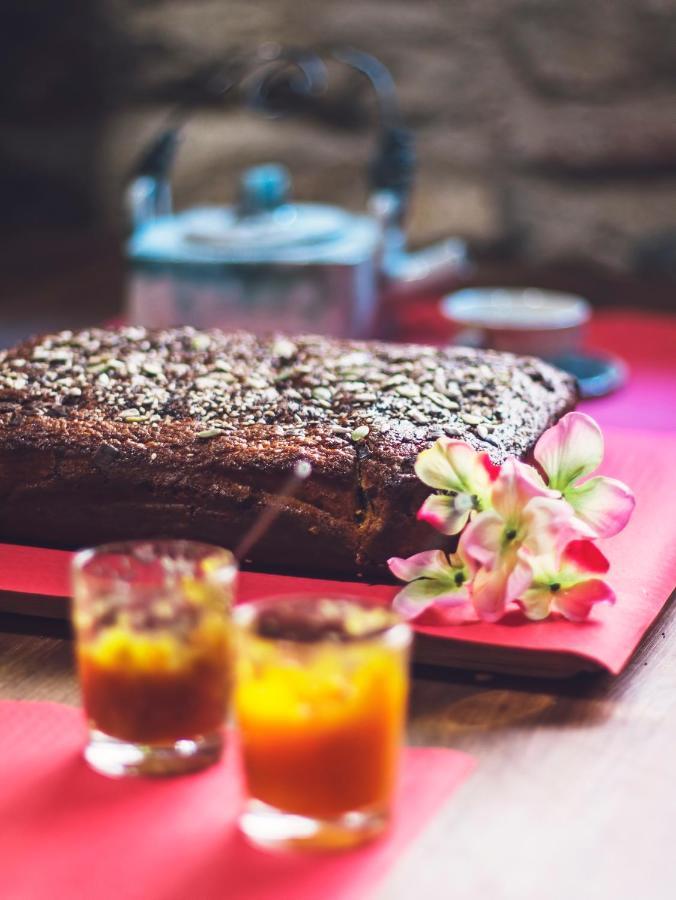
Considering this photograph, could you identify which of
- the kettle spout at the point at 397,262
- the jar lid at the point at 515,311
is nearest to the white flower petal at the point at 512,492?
the jar lid at the point at 515,311

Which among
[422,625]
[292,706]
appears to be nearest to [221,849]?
[292,706]

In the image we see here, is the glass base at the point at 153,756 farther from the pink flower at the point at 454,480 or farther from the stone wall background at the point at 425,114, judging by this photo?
the stone wall background at the point at 425,114

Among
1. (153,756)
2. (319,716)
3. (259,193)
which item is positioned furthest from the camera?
(259,193)

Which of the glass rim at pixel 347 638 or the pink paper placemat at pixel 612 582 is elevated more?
the glass rim at pixel 347 638

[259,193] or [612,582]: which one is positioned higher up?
[259,193]

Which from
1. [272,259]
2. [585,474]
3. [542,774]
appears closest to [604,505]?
[585,474]

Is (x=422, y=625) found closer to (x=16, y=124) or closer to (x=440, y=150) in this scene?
(x=440, y=150)

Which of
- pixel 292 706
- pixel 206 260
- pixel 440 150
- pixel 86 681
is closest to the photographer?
pixel 292 706

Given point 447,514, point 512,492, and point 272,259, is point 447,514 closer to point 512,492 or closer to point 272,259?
point 512,492
